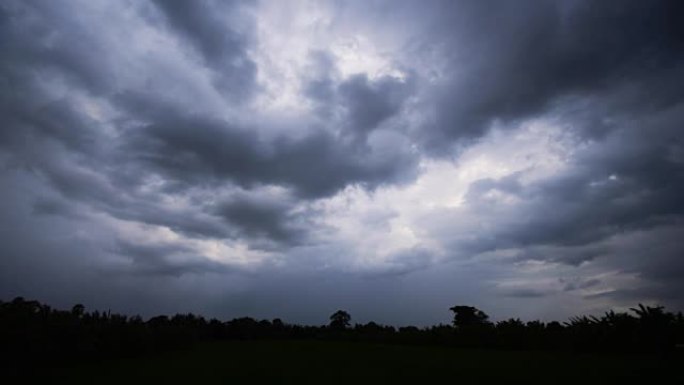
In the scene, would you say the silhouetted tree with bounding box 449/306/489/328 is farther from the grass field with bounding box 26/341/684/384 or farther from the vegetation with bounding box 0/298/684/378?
the grass field with bounding box 26/341/684/384

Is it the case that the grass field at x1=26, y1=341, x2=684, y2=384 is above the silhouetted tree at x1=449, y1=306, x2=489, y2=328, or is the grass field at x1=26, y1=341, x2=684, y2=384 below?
below

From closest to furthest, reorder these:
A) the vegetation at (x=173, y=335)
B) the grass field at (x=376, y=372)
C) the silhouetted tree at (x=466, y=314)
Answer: the grass field at (x=376, y=372)
the vegetation at (x=173, y=335)
the silhouetted tree at (x=466, y=314)

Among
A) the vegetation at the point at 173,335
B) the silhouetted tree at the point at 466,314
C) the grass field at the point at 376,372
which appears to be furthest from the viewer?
the silhouetted tree at the point at 466,314

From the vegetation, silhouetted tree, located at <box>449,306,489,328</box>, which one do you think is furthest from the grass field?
silhouetted tree, located at <box>449,306,489,328</box>

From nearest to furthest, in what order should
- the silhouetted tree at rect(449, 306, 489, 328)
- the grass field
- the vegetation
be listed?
the grass field
the vegetation
the silhouetted tree at rect(449, 306, 489, 328)

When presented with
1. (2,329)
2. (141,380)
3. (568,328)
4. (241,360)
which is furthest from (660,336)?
(2,329)

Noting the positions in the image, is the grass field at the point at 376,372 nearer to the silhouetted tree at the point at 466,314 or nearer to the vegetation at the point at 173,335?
the vegetation at the point at 173,335

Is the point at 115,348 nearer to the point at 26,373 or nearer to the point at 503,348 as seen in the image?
the point at 26,373

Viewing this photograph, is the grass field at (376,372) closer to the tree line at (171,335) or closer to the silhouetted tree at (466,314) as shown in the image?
the tree line at (171,335)

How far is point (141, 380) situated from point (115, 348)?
836 cm

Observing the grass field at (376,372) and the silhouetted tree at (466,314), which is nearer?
the grass field at (376,372)

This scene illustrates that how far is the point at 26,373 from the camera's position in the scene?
1312 cm

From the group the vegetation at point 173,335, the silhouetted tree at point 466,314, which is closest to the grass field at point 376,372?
the vegetation at point 173,335

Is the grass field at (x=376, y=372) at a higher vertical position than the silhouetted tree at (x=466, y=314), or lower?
lower
